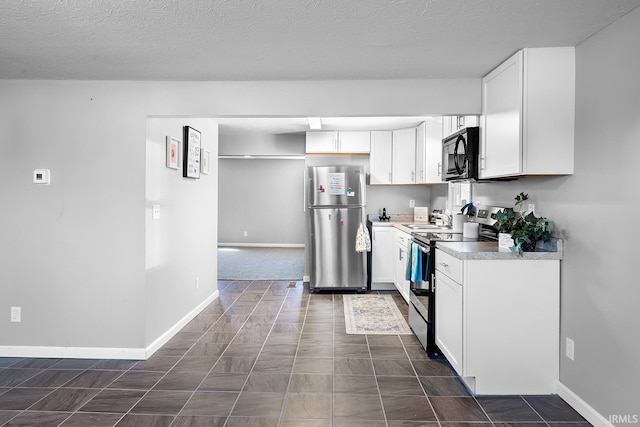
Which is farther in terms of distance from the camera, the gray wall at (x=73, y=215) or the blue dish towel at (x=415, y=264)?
the blue dish towel at (x=415, y=264)

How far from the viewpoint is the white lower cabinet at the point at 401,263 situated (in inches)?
176

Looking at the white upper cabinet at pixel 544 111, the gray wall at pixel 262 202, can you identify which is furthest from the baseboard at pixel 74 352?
the gray wall at pixel 262 202

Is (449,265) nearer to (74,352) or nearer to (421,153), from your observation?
(421,153)

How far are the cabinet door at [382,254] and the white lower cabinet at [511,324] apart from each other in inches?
106

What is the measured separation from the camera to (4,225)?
305 cm

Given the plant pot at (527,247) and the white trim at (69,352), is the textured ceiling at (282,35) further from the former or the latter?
the white trim at (69,352)

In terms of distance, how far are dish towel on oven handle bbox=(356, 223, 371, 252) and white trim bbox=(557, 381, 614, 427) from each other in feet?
9.37

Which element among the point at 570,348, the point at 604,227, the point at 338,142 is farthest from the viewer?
the point at 338,142

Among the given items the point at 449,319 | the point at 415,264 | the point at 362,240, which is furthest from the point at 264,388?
the point at 362,240

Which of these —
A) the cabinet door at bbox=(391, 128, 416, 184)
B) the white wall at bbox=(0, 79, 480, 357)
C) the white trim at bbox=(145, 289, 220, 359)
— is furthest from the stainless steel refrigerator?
the white wall at bbox=(0, 79, 480, 357)

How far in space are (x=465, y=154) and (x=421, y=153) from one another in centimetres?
199

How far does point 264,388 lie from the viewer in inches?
100

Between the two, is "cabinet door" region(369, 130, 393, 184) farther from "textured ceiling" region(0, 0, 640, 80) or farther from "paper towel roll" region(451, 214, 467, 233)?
"textured ceiling" region(0, 0, 640, 80)

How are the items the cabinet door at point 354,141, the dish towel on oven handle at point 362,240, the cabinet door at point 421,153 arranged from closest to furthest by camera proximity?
the cabinet door at point 421,153, the dish towel on oven handle at point 362,240, the cabinet door at point 354,141
